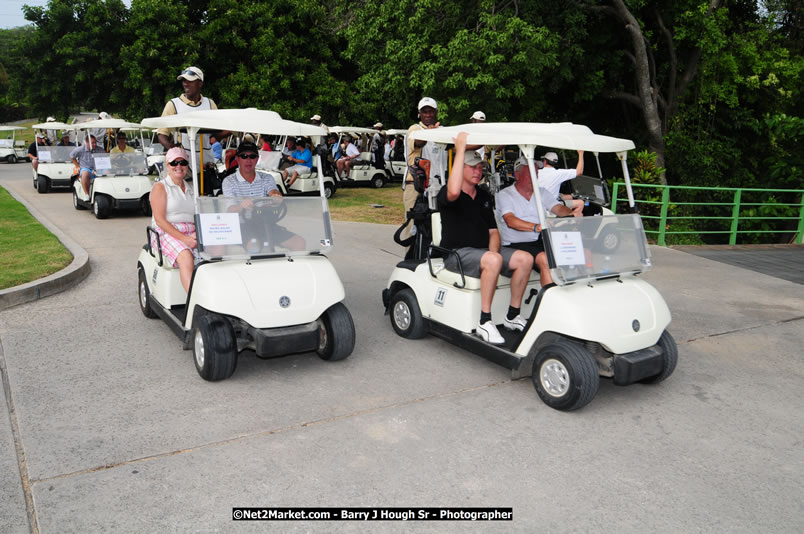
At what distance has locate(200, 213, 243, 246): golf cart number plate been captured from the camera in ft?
14.9

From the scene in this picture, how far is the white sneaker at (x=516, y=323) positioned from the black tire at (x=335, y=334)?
3.76 feet

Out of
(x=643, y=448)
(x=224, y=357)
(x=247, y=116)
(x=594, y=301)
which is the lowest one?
(x=643, y=448)

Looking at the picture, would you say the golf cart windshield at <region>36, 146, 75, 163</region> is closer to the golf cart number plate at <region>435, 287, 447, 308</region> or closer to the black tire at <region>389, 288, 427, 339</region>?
the black tire at <region>389, 288, 427, 339</region>

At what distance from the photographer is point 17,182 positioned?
1900 cm

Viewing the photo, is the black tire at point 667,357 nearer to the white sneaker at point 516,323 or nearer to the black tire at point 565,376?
the black tire at point 565,376

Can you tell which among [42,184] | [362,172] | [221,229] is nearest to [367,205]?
[362,172]

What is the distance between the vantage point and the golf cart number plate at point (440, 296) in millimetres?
4961

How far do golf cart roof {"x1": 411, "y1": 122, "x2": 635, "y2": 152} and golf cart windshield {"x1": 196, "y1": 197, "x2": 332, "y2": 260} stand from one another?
3.79ft

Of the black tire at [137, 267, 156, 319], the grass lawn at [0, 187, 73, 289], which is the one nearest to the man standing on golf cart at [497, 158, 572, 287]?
the black tire at [137, 267, 156, 319]

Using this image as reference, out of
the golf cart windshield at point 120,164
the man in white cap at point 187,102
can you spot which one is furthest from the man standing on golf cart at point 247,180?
the golf cart windshield at point 120,164

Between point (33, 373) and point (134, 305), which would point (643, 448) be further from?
point (134, 305)

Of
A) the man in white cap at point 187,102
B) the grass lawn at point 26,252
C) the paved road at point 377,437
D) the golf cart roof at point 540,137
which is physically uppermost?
the man in white cap at point 187,102

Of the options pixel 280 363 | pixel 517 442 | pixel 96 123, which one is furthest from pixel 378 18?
pixel 517 442

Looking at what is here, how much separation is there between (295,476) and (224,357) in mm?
1341
